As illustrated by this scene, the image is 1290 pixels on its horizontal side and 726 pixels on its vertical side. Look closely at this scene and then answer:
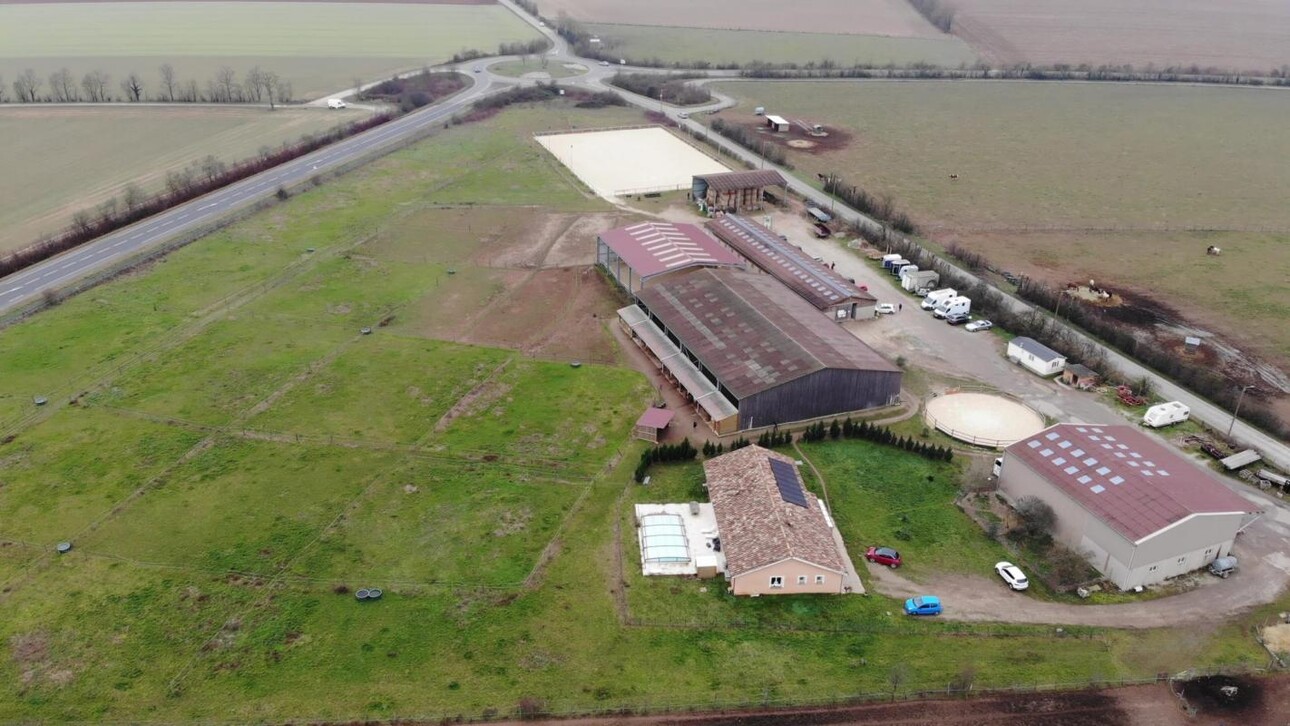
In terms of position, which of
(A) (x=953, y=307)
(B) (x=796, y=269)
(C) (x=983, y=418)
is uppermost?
(B) (x=796, y=269)

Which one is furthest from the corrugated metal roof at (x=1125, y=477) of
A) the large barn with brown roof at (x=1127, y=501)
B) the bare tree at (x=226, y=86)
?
the bare tree at (x=226, y=86)

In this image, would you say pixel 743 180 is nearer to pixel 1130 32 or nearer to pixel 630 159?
pixel 630 159

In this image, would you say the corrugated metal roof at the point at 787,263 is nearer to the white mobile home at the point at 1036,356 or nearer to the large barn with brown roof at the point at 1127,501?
the white mobile home at the point at 1036,356

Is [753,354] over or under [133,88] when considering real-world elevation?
under

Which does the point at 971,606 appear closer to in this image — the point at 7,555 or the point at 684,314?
the point at 684,314

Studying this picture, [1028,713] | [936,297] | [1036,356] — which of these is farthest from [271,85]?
[1028,713]

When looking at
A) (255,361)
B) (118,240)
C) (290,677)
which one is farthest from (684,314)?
(118,240)

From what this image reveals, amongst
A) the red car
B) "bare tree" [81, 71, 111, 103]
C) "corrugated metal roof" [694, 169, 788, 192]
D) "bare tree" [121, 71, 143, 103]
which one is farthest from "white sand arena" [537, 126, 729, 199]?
A: "bare tree" [81, 71, 111, 103]
